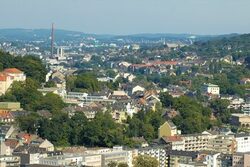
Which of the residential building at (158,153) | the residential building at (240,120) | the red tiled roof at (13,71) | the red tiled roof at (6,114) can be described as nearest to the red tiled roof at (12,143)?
the red tiled roof at (6,114)

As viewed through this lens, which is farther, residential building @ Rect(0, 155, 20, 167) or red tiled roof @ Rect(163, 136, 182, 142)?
red tiled roof @ Rect(163, 136, 182, 142)

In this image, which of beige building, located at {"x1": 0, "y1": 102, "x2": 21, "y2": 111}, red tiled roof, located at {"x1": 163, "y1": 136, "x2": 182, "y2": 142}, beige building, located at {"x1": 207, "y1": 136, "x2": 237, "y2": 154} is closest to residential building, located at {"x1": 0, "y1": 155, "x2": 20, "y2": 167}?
red tiled roof, located at {"x1": 163, "y1": 136, "x2": 182, "y2": 142}

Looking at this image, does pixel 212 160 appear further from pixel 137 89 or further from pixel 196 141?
pixel 137 89

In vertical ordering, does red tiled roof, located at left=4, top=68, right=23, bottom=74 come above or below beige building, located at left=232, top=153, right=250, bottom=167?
above

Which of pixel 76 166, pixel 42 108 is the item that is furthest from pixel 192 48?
pixel 76 166

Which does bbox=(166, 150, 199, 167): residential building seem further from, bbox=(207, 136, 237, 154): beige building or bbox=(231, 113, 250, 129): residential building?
bbox=(231, 113, 250, 129): residential building

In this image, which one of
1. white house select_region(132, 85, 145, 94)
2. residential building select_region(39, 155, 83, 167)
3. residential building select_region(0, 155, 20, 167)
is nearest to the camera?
residential building select_region(0, 155, 20, 167)

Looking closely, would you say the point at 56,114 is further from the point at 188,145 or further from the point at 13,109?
the point at 188,145

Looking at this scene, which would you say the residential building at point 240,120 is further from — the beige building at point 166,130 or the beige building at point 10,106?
the beige building at point 10,106

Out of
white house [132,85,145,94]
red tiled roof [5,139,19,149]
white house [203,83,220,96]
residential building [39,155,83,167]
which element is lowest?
white house [203,83,220,96]

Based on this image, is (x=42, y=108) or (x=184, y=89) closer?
(x=42, y=108)

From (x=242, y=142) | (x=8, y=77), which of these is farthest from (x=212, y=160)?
(x=8, y=77)
